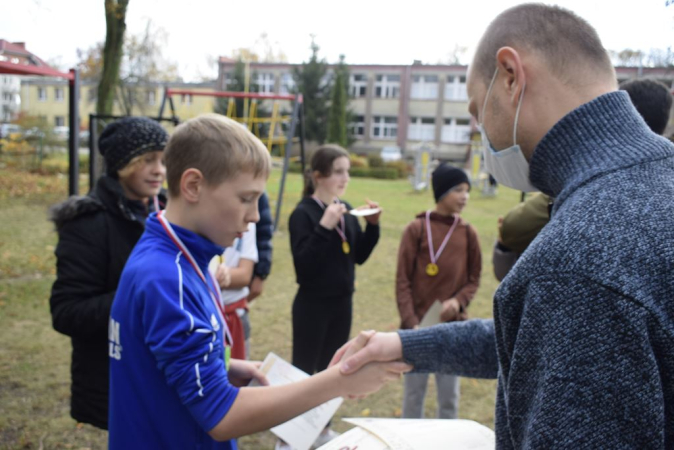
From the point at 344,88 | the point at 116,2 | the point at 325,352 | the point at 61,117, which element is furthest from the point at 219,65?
the point at 325,352

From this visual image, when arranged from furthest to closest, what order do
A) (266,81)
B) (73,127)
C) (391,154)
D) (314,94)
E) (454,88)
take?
(266,81) < (454,88) < (314,94) < (391,154) < (73,127)

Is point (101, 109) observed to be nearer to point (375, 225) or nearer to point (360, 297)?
point (360, 297)

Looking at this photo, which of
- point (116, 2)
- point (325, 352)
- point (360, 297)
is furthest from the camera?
point (116, 2)

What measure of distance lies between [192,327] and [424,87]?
4630 cm

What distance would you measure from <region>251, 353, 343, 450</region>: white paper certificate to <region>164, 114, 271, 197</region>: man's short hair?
2.15ft

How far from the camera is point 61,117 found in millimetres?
48469

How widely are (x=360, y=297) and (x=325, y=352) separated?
3124 millimetres

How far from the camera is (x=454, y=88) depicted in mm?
44594

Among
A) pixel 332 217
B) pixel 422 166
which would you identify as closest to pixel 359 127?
pixel 422 166

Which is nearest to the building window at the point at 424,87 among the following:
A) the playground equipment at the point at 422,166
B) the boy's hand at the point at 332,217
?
the playground equipment at the point at 422,166

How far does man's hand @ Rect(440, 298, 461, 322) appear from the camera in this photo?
341cm

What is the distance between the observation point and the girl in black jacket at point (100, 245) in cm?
208

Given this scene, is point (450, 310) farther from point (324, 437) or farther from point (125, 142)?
point (125, 142)

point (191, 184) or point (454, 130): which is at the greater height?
point (454, 130)
